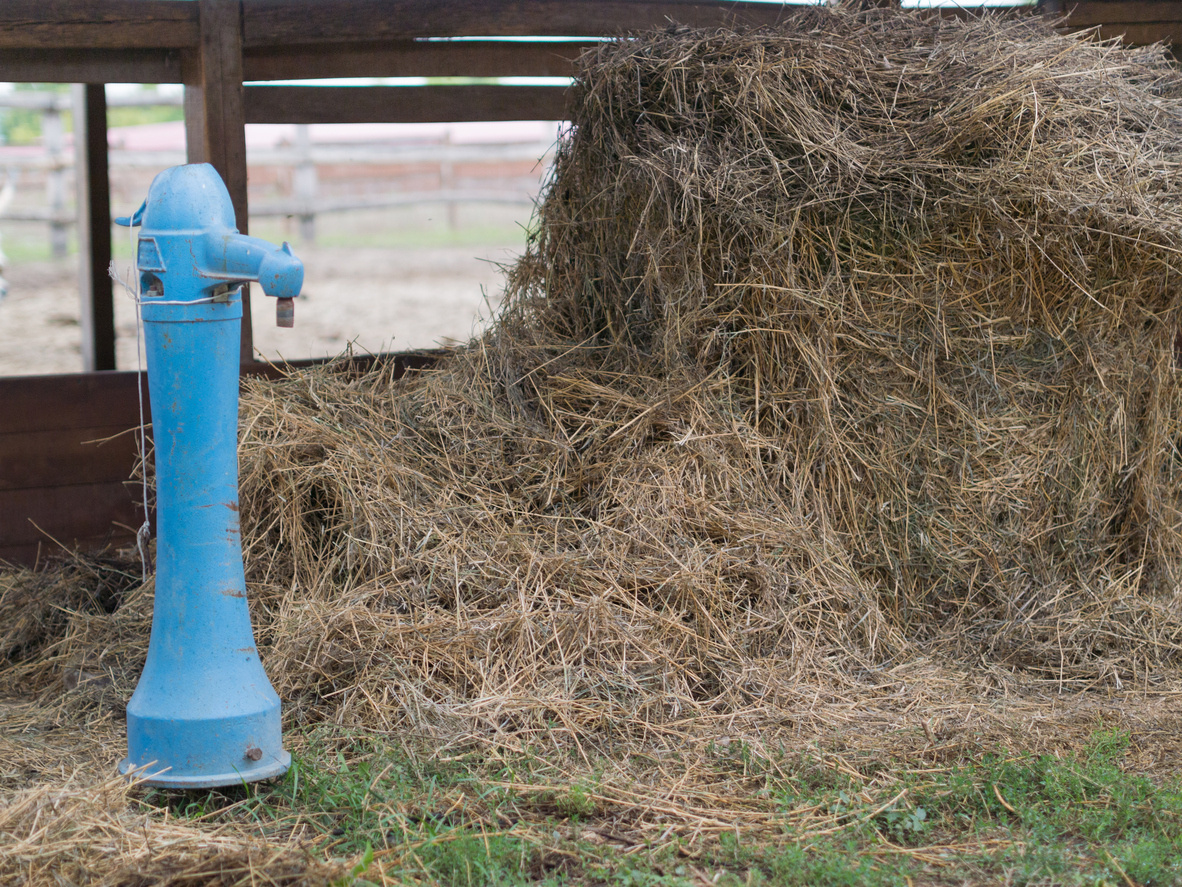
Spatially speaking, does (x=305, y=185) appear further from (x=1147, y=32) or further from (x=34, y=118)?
(x=1147, y=32)

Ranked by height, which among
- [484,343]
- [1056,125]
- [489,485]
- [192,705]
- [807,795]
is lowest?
[807,795]

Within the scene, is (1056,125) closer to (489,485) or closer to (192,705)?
(489,485)

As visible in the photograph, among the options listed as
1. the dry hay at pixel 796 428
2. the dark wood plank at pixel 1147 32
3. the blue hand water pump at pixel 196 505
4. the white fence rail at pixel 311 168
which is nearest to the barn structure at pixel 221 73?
the dark wood plank at pixel 1147 32

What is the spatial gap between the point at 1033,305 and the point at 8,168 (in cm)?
1839

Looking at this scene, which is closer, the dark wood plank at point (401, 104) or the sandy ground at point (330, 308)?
the dark wood plank at point (401, 104)

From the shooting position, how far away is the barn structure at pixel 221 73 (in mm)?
4301

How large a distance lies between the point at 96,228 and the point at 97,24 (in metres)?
1.58

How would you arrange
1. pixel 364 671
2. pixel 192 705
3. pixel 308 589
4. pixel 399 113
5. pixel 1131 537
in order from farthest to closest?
pixel 399 113, pixel 1131 537, pixel 308 589, pixel 364 671, pixel 192 705

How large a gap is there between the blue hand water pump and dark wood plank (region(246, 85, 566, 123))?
7.65ft

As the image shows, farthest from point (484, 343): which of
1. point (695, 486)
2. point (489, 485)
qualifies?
point (695, 486)

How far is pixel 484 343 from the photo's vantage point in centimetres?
446

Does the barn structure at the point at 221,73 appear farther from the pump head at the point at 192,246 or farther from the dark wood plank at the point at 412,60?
the pump head at the point at 192,246

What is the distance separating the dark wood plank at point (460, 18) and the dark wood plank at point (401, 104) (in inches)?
13.4

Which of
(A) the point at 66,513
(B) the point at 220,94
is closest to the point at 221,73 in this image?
(B) the point at 220,94
